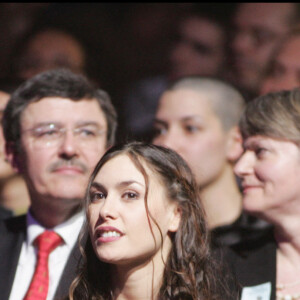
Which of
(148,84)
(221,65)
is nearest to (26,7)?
(148,84)

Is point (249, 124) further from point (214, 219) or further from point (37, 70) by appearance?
point (37, 70)

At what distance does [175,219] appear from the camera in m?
2.74

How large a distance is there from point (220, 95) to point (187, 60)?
1.25ft

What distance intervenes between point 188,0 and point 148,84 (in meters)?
0.60

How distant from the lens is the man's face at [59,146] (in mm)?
3406

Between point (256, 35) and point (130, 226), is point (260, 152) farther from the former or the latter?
point (256, 35)

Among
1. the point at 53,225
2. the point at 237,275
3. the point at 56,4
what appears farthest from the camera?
the point at 56,4

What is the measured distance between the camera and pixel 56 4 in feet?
15.8

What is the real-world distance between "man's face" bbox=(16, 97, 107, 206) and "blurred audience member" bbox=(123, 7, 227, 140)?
0.94 meters

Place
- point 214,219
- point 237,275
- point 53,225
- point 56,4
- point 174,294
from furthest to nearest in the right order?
point 56,4, point 214,219, point 53,225, point 237,275, point 174,294

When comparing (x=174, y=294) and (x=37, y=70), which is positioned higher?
(x=37, y=70)

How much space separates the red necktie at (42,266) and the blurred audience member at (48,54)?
158cm

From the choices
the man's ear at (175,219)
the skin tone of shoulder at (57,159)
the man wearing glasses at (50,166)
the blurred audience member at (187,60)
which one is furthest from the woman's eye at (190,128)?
the man's ear at (175,219)

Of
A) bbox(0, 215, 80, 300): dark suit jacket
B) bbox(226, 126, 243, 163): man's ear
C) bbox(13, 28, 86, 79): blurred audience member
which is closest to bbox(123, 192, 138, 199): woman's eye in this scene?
bbox(0, 215, 80, 300): dark suit jacket
